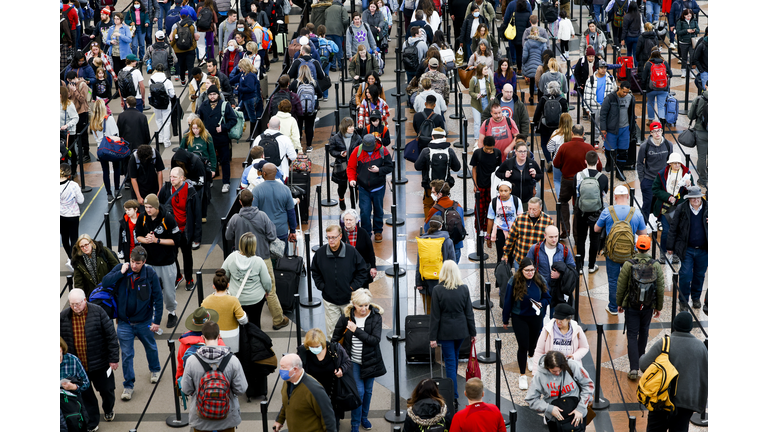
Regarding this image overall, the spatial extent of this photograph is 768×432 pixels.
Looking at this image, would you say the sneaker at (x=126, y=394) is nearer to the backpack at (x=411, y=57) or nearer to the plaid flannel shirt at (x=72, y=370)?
the plaid flannel shirt at (x=72, y=370)

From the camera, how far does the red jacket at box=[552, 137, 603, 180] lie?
13.7 meters

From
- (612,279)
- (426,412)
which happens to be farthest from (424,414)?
(612,279)

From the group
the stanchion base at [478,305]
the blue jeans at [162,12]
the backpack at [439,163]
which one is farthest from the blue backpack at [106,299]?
the blue jeans at [162,12]

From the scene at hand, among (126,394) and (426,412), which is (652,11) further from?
(426,412)

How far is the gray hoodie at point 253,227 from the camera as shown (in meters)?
11.9

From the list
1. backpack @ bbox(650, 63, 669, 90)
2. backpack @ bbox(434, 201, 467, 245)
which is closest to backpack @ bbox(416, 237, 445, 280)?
backpack @ bbox(434, 201, 467, 245)

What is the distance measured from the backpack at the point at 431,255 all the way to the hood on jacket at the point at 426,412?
9.87ft

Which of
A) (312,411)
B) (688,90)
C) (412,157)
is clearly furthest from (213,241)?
(688,90)

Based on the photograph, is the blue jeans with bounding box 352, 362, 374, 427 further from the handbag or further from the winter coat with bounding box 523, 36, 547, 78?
the winter coat with bounding box 523, 36, 547, 78

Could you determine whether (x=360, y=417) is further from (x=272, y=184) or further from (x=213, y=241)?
(x=213, y=241)

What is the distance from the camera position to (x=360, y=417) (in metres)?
9.95

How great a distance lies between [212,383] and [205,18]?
1476 centimetres

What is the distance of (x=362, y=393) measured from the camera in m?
9.85

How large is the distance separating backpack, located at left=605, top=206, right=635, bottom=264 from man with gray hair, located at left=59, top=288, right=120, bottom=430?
5.70m
